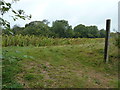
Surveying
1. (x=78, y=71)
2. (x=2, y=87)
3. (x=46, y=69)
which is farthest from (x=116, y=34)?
(x=2, y=87)

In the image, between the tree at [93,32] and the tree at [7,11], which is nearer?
the tree at [7,11]

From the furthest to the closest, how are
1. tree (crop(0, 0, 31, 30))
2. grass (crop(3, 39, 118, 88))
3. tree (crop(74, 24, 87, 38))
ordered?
tree (crop(74, 24, 87, 38)) → grass (crop(3, 39, 118, 88)) → tree (crop(0, 0, 31, 30))

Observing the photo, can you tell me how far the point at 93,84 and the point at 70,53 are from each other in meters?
1.82

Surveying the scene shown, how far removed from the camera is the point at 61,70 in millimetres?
3613

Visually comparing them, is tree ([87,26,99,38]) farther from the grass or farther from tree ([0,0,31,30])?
tree ([0,0,31,30])

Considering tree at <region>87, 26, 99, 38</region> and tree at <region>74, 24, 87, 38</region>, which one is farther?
tree at <region>74, 24, 87, 38</region>

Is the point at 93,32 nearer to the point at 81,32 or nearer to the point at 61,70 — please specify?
the point at 81,32

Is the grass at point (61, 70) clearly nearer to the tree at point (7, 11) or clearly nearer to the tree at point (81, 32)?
the tree at point (7, 11)

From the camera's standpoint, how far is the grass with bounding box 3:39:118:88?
2.99 metres

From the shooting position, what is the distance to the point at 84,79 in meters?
3.28

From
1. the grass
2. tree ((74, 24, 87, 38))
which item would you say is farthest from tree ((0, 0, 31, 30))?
tree ((74, 24, 87, 38))

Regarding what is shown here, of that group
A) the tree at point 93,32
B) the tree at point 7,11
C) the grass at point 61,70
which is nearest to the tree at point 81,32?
the tree at point 93,32

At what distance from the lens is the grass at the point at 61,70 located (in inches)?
118

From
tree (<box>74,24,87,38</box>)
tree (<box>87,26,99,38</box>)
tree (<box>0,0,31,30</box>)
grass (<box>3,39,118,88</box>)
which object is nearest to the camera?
tree (<box>0,0,31,30</box>)
